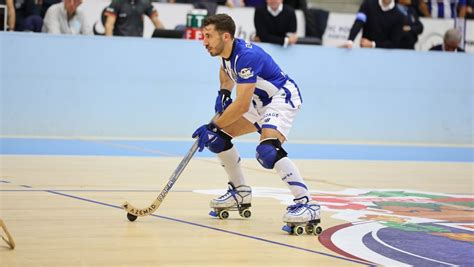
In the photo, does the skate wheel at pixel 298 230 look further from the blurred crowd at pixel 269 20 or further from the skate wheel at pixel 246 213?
the blurred crowd at pixel 269 20

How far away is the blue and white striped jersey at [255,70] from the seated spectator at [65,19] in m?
7.63

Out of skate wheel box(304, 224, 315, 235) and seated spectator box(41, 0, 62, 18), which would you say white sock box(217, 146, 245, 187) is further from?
seated spectator box(41, 0, 62, 18)

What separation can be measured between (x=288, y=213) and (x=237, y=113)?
34.2 inches

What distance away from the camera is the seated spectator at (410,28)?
662 inches

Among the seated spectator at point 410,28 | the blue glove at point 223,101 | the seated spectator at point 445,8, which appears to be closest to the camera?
the blue glove at point 223,101

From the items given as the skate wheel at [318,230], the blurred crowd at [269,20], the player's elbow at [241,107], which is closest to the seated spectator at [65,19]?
the blurred crowd at [269,20]

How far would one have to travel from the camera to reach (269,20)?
15.7 meters

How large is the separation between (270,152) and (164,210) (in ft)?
4.56

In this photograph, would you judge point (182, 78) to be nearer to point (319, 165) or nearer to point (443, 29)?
point (319, 165)

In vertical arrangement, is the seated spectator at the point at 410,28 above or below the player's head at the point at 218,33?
below

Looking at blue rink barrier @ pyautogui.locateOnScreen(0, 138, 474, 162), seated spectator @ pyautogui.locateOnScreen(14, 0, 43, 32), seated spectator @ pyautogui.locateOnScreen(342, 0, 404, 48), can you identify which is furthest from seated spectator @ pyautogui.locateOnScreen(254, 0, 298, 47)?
seated spectator @ pyautogui.locateOnScreen(14, 0, 43, 32)

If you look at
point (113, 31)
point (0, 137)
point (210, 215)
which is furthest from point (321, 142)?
point (210, 215)

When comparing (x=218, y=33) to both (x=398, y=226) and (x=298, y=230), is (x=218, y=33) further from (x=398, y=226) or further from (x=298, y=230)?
(x=398, y=226)

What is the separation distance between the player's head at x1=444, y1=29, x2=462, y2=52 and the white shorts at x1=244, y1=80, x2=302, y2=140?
965 cm
